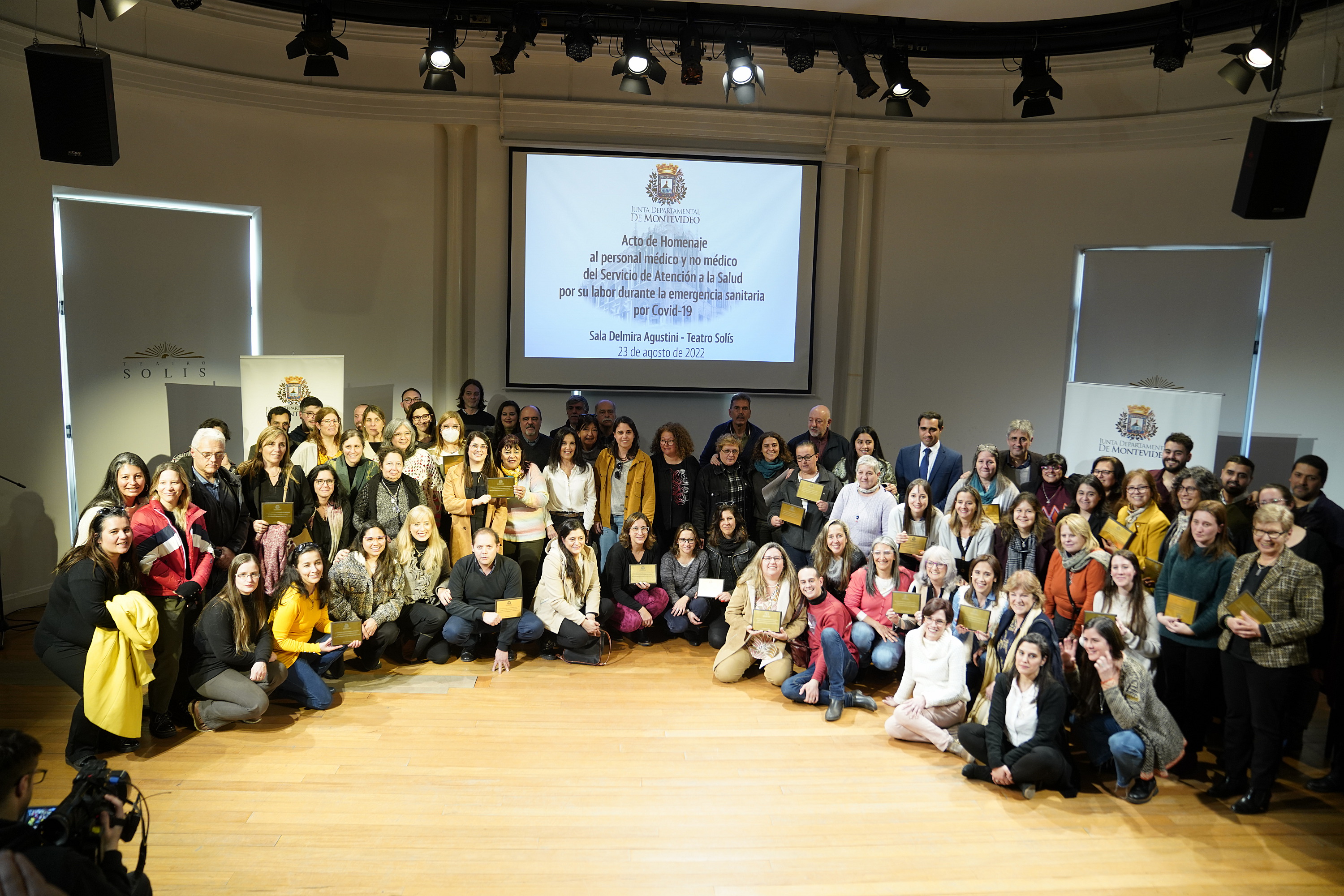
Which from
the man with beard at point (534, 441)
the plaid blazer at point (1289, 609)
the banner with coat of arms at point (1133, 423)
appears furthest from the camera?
the man with beard at point (534, 441)

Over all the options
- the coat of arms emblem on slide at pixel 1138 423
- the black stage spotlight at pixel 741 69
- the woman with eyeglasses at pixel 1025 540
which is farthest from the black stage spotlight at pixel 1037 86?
the woman with eyeglasses at pixel 1025 540

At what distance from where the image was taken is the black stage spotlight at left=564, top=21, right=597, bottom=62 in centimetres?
656

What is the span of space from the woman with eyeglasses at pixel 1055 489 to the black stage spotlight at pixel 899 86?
2.82m

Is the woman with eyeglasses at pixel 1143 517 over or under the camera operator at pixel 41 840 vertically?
over

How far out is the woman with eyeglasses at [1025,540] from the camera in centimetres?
517

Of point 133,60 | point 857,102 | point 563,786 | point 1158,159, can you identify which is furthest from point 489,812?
point 1158,159

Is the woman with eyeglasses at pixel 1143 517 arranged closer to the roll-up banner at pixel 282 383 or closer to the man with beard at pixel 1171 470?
the man with beard at pixel 1171 470

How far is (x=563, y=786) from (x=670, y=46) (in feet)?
21.1

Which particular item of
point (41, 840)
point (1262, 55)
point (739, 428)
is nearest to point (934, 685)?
point (739, 428)

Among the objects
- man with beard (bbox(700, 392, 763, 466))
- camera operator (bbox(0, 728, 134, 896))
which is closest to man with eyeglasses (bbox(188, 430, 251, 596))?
camera operator (bbox(0, 728, 134, 896))

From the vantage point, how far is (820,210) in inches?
322

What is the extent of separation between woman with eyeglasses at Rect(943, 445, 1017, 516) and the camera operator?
15.4 feet

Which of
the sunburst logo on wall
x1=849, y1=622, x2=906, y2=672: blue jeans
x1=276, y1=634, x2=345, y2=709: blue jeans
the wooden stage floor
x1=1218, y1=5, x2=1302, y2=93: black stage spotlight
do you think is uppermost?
x1=1218, y1=5, x2=1302, y2=93: black stage spotlight

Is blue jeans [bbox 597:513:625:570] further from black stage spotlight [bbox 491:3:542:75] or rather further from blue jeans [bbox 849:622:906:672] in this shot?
black stage spotlight [bbox 491:3:542:75]
